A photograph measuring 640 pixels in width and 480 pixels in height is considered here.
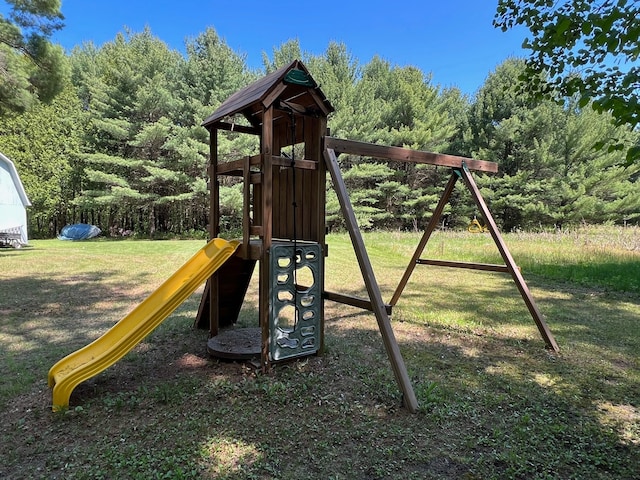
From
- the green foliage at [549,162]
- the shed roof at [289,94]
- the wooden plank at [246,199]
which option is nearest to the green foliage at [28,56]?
the shed roof at [289,94]

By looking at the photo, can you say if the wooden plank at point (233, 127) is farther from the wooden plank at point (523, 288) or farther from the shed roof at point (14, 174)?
the shed roof at point (14, 174)

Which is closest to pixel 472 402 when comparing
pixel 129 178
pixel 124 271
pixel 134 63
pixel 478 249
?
pixel 124 271

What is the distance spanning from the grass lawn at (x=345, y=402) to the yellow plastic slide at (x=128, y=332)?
0.19m

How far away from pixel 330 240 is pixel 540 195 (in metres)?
12.9

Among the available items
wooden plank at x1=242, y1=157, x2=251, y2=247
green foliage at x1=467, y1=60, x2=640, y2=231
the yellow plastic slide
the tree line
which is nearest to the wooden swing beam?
wooden plank at x1=242, y1=157, x2=251, y2=247

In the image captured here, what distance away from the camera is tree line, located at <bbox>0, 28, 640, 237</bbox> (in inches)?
748

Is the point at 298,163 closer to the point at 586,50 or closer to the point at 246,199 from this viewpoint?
the point at 246,199

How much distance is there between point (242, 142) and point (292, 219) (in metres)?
14.9

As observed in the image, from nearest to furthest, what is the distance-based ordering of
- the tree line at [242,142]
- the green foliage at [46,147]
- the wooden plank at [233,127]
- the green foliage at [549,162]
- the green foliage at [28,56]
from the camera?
the wooden plank at [233,127], the green foliage at [28,56], the green foliage at [46,147], the tree line at [242,142], the green foliage at [549,162]

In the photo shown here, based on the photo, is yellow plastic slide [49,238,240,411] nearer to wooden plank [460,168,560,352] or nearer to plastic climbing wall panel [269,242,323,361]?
plastic climbing wall panel [269,242,323,361]

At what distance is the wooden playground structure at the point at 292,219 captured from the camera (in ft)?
11.0

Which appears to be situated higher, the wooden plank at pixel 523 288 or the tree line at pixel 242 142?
the tree line at pixel 242 142

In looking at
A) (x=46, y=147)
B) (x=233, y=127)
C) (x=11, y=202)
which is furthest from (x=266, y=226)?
(x=46, y=147)

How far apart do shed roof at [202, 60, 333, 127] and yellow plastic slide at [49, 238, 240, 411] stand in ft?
4.26
